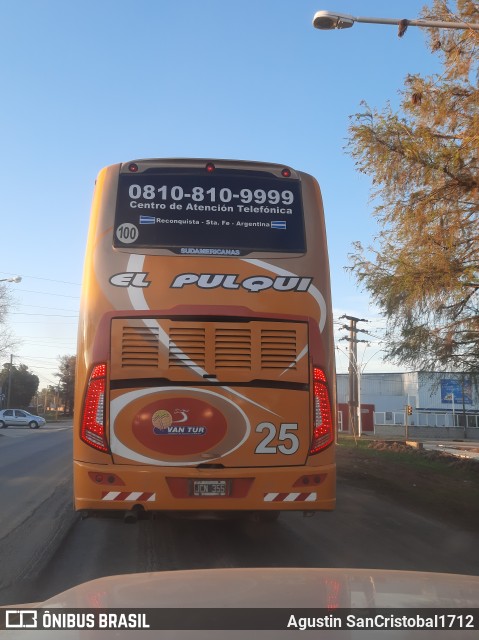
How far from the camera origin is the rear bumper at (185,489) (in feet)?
19.1

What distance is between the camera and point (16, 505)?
9.89 metres

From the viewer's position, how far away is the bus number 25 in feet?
19.7

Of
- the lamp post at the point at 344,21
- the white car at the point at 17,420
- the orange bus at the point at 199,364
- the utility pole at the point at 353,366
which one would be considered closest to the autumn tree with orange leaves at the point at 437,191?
the lamp post at the point at 344,21

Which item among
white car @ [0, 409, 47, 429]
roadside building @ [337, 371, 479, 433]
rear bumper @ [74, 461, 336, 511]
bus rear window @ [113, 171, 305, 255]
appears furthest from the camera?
roadside building @ [337, 371, 479, 433]

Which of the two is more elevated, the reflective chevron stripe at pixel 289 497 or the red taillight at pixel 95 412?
the red taillight at pixel 95 412

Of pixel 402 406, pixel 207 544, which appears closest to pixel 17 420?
pixel 402 406

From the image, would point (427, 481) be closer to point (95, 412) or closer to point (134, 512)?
point (134, 512)

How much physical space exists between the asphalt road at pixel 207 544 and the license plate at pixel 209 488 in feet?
2.77

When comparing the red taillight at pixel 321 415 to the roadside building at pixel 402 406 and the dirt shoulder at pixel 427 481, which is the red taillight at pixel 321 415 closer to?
the dirt shoulder at pixel 427 481

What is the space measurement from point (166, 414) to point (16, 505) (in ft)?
17.3

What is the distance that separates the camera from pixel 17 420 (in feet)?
179

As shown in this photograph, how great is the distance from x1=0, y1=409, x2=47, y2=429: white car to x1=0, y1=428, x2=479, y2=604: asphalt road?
46.3m

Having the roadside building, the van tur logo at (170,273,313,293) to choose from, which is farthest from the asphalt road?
the roadside building

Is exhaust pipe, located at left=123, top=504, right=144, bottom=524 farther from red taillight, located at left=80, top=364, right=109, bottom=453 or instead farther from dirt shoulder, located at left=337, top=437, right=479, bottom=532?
dirt shoulder, located at left=337, top=437, right=479, bottom=532
